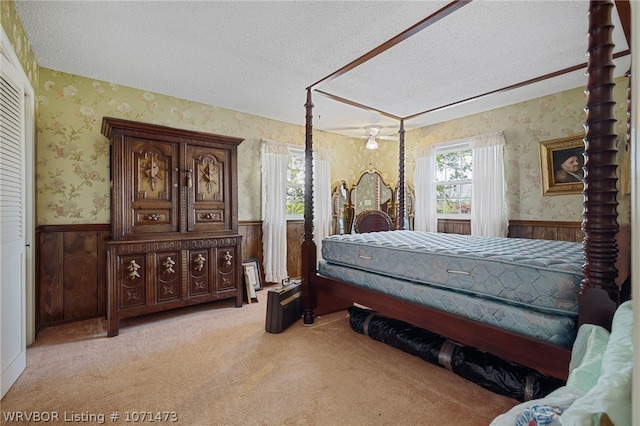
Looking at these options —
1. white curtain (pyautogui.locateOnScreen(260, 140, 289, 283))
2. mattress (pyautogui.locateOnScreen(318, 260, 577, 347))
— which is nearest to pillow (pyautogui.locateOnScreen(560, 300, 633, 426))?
mattress (pyautogui.locateOnScreen(318, 260, 577, 347))

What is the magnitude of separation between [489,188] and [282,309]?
3243 mm

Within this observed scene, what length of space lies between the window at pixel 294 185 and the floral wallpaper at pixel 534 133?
262 cm

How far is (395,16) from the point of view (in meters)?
2.22

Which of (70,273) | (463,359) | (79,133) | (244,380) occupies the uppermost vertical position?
(79,133)

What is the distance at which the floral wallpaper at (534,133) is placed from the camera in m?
3.52

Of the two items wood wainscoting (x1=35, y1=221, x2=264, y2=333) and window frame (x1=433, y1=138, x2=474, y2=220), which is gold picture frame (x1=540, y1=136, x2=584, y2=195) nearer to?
window frame (x1=433, y1=138, x2=474, y2=220)

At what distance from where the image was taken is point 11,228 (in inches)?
79.9

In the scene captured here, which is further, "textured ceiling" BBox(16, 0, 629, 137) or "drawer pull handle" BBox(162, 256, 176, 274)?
"drawer pull handle" BBox(162, 256, 176, 274)

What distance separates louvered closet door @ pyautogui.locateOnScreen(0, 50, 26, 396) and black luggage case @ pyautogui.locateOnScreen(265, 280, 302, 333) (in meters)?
1.73

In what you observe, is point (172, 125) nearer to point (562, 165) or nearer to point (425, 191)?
point (425, 191)

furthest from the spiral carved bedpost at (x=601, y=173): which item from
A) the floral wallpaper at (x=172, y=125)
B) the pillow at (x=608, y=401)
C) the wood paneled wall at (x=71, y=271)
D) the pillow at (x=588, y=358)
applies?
the wood paneled wall at (x=71, y=271)

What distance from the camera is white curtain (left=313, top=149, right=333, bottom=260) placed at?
16.6 feet

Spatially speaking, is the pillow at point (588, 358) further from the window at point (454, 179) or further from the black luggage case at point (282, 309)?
the window at point (454, 179)

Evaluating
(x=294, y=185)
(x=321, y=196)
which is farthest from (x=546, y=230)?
(x=294, y=185)
